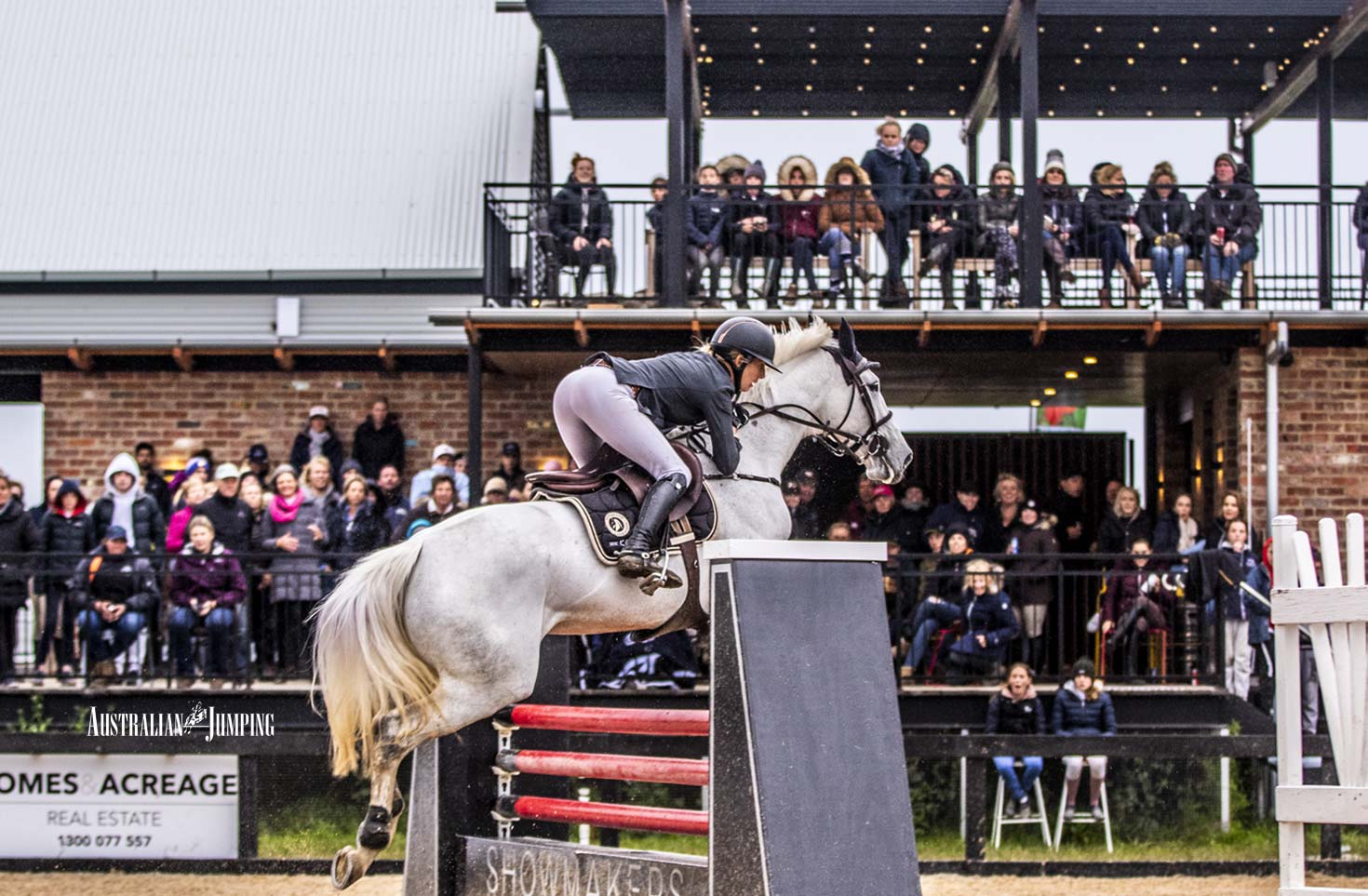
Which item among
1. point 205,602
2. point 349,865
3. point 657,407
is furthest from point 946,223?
point 349,865

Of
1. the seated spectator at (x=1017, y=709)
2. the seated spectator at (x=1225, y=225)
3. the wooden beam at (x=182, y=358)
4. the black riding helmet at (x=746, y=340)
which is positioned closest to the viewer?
the black riding helmet at (x=746, y=340)

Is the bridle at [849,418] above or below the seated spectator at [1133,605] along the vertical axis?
above

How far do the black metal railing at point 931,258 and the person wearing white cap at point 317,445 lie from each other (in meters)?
2.08

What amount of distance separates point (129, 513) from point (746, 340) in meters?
7.57

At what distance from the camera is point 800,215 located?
1387 cm

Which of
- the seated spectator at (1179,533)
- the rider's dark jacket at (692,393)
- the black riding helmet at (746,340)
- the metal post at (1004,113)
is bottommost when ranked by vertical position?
the seated spectator at (1179,533)

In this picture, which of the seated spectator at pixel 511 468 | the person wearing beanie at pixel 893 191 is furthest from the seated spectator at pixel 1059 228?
the seated spectator at pixel 511 468

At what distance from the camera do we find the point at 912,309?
13.8m

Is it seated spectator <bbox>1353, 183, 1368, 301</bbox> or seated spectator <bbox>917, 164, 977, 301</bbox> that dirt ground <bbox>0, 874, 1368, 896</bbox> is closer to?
seated spectator <bbox>917, 164, 977, 301</bbox>

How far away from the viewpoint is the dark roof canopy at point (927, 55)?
14.5m

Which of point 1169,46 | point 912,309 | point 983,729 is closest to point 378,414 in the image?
point 912,309

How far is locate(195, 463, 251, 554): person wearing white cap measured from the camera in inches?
492

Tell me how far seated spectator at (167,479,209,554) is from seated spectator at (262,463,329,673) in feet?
1.97

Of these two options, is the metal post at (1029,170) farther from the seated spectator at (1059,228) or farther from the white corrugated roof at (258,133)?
the white corrugated roof at (258,133)
